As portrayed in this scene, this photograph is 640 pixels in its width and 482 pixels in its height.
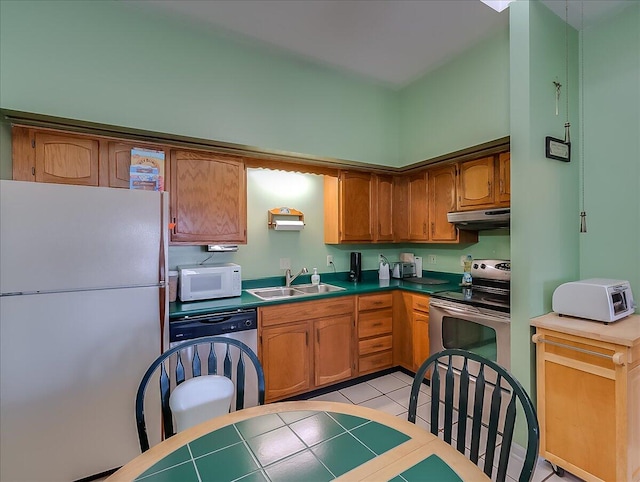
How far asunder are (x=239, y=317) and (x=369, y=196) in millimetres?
1867

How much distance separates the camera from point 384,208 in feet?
11.5

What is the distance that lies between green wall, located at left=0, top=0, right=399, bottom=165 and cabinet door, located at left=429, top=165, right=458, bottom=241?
82cm

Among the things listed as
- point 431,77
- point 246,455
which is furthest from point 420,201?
point 246,455

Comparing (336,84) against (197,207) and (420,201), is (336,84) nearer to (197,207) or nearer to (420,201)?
(420,201)

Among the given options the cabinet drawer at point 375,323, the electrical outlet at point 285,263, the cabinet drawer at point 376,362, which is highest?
the electrical outlet at point 285,263

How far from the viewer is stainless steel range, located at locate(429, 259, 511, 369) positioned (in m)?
2.23

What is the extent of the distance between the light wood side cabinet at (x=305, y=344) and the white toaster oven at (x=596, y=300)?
1.54 m

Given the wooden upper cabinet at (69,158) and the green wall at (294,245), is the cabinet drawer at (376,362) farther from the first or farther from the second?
the wooden upper cabinet at (69,158)

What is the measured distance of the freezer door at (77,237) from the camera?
1.61 meters

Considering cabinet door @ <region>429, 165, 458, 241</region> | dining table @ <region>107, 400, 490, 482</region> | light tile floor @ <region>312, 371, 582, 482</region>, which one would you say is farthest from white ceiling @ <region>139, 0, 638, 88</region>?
light tile floor @ <region>312, 371, 582, 482</region>

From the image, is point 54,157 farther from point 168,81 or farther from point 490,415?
point 490,415

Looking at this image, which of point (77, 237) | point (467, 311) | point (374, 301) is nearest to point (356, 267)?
point (374, 301)

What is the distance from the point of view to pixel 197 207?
2.48 m

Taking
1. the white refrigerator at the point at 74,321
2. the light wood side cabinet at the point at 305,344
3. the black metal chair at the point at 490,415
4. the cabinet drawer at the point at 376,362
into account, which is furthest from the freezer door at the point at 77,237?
the cabinet drawer at the point at 376,362
